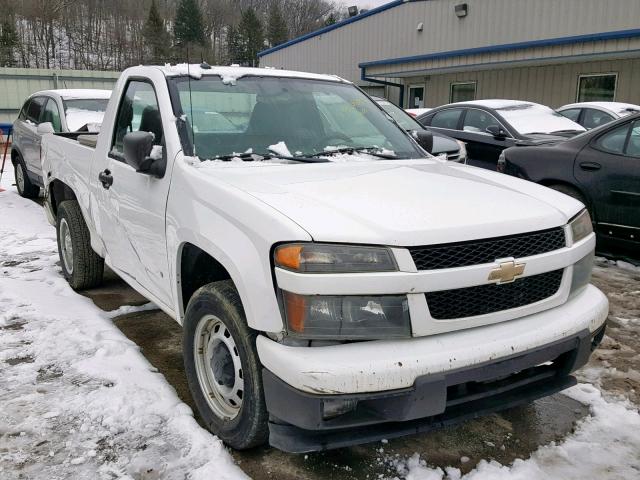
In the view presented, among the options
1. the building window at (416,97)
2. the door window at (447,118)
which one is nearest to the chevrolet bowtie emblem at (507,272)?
the door window at (447,118)

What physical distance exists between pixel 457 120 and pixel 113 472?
800 cm

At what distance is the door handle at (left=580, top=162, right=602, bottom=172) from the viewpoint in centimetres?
577

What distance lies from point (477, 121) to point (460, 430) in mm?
6927

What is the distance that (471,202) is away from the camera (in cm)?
264

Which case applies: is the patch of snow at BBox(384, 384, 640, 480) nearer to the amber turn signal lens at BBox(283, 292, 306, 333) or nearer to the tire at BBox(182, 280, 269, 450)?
the tire at BBox(182, 280, 269, 450)

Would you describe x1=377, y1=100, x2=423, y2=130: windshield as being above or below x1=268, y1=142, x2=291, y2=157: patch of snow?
above

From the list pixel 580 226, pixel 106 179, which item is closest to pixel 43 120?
pixel 106 179

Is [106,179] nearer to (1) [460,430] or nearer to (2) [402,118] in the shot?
(1) [460,430]

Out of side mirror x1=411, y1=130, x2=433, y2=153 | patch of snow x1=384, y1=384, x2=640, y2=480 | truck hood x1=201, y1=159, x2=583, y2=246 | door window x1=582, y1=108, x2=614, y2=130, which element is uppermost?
door window x1=582, y1=108, x2=614, y2=130

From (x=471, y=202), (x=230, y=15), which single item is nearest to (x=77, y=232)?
(x=471, y=202)

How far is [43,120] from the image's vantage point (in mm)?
9344

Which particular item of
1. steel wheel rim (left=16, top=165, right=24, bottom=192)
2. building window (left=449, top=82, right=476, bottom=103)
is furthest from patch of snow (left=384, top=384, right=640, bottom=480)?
building window (left=449, top=82, right=476, bottom=103)

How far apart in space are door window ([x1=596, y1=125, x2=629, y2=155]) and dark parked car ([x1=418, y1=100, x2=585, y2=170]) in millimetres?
2005

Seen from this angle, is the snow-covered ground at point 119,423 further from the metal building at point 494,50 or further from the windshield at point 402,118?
the metal building at point 494,50
